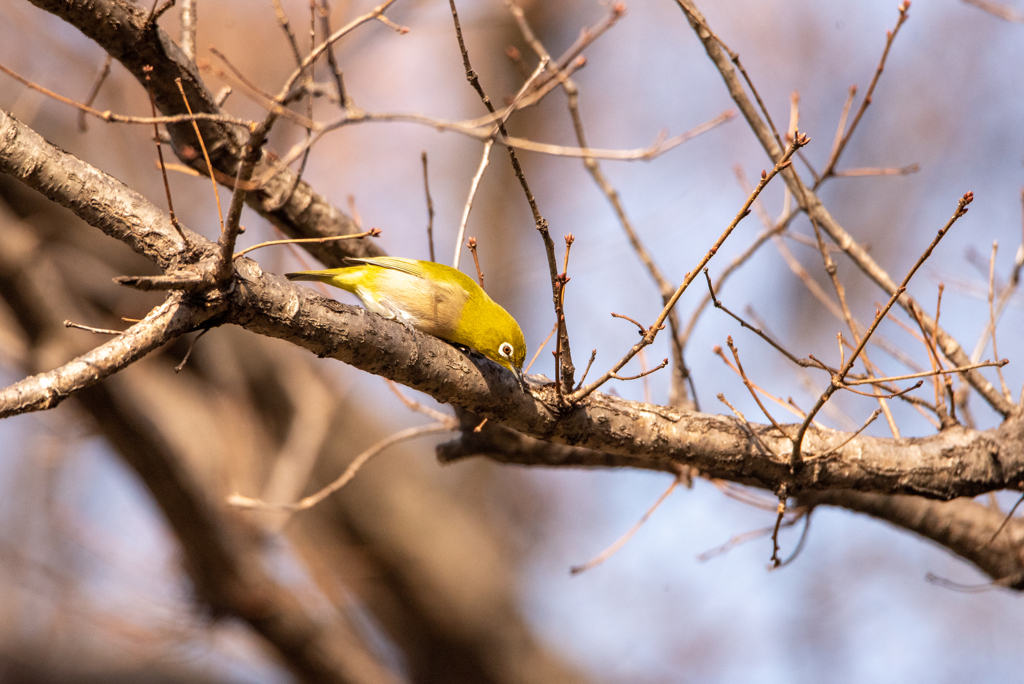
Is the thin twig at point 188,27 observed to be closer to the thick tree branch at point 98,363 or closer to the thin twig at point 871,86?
the thick tree branch at point 98,363

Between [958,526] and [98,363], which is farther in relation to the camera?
[958,526]

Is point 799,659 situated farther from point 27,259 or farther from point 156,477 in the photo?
point 27,259

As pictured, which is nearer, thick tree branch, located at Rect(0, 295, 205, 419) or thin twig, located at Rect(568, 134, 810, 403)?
thick tree branch, located at Rect(0, 295, 205, 419)

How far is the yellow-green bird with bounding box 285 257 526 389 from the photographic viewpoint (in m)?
3.20

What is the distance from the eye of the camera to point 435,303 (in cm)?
323

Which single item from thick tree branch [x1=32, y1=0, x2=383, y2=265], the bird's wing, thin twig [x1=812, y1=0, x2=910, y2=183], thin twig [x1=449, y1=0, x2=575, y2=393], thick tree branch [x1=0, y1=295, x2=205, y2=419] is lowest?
thick tree branch [x1=0, y1=295, x2=205, y2=419]

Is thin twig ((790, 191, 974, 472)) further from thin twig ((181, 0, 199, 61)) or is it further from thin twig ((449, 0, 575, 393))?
thin twig ((181, 0, 199, 61))

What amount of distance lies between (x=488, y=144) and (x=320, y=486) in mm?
5736

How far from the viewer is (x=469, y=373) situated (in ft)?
8.43

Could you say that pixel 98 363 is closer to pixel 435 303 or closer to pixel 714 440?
pixel 435 303

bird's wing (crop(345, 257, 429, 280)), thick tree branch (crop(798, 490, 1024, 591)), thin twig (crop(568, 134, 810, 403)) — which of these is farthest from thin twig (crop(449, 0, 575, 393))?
thick tree branch (crop(798, 490, 1024, 591))

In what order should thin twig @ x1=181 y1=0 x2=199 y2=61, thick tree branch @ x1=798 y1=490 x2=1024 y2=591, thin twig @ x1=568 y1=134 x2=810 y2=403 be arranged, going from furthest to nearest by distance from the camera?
thick tree branch @ x1=798 y1=490 x2=1024 y2=591 < thin twig @ x1=181 y1=0 x2=199 y2=61 < thin twig @ x1=568 y1=134 x2=810 y2=403

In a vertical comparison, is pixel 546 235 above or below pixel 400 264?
below

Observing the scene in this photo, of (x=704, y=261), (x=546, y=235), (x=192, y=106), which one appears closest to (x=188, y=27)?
(x=192, y=106)
